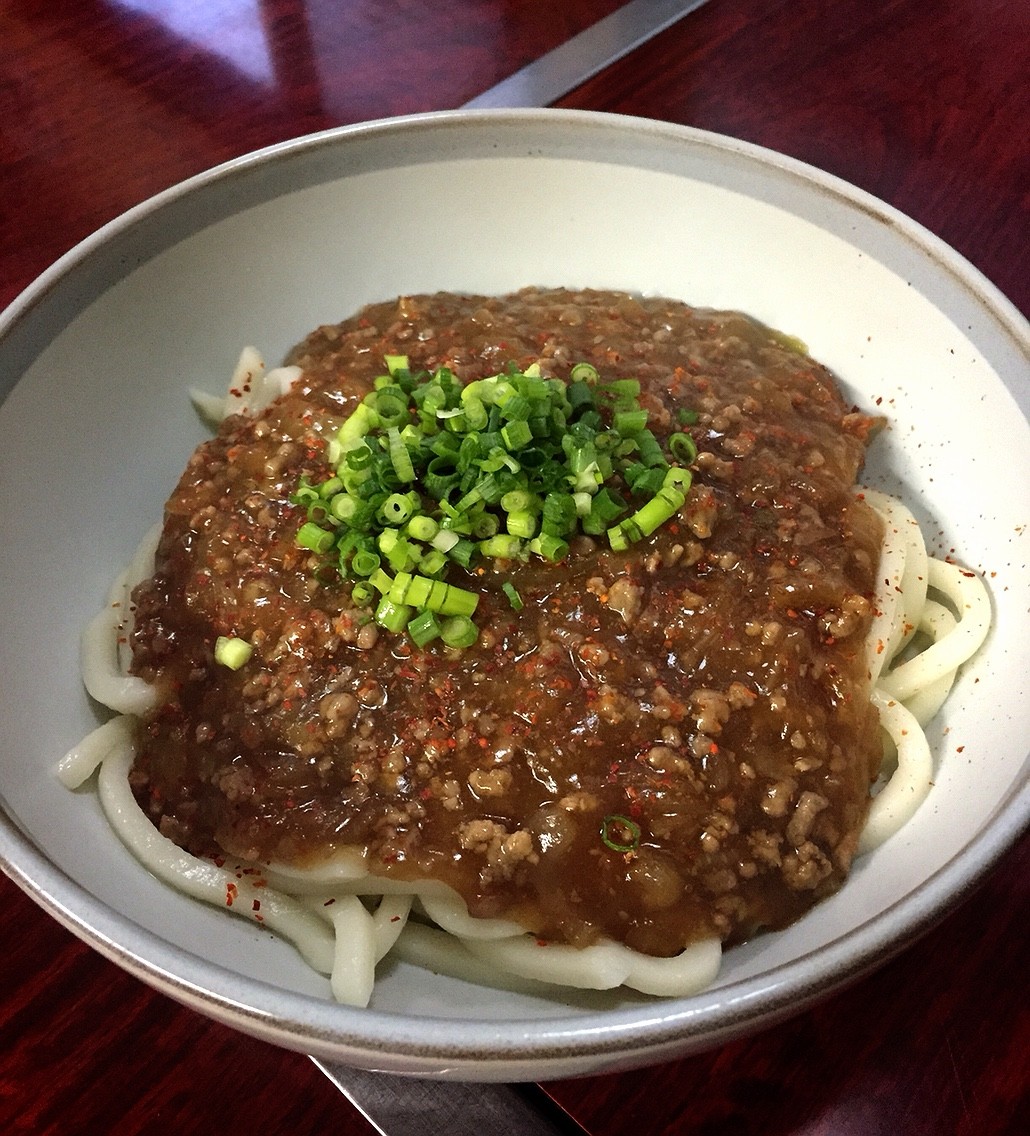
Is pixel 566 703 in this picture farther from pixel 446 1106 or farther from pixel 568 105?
pixel 568 105

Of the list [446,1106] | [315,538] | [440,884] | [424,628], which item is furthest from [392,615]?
[446,1106]

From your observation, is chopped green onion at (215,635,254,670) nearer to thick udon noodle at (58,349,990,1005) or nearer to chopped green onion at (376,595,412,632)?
thick udon noodle at (58,349,990,1005)

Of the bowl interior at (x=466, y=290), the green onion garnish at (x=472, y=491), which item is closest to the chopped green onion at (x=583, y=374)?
the green onion garnish at (x=472, y=491)

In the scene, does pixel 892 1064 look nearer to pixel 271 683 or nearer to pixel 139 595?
pixel 271 683

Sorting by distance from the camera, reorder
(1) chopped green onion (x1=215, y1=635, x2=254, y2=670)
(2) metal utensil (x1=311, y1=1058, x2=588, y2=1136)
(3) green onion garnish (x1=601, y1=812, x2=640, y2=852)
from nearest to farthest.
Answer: (2) metal utensil (x1=311, y1=1058, x2=588, y2=1136) → (3) green onion garnish (x1=601, y1=812, x2=640, y2=852) → (1) chopped green onion (x1=215, y1=635, x2=254, y2=670)

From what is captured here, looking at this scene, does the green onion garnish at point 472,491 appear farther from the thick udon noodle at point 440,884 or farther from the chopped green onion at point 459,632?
the thick udon noodle at point 440,884

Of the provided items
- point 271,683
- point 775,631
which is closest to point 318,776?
point 271,683

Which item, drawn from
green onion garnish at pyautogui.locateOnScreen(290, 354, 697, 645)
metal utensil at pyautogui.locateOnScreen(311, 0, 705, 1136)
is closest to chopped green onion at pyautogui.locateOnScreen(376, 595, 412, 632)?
green onion garnish at pyautogui.locateOnScreen(290, 354, 697, 645)
